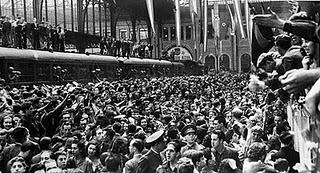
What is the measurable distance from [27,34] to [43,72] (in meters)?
2.69

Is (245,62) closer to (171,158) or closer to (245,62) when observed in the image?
(245,62)

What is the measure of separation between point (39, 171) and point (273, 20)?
9.16ft

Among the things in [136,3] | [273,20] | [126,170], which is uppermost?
[136,3]

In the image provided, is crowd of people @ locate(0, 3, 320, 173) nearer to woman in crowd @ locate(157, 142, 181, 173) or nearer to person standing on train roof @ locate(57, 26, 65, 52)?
woman in crowd @ locate(157, 142, 181, 173)

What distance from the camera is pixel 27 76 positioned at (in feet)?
66.4

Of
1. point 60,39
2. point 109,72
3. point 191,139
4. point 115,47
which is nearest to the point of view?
point 191,139

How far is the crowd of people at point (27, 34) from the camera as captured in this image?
71.0ft

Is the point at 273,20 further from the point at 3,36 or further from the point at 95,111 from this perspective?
the point at 3,36

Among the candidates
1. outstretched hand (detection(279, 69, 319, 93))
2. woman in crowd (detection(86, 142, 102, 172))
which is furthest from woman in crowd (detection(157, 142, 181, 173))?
outstretched hand (detection(279, 69, 319, 93))

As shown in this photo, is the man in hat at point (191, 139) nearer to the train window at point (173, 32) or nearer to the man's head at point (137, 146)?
the man's head at point (137, 146)

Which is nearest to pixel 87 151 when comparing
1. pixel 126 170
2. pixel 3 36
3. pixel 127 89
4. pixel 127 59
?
pixel 126 170

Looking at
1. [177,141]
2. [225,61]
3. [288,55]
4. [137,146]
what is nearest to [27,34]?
[137,146]

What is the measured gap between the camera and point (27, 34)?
2386cm

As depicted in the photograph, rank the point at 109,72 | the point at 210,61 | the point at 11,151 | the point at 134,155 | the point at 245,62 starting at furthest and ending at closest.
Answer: the point at 210,61
the point at 245,62
the point at 109,72
the point at 11,151
the point at 134,155
